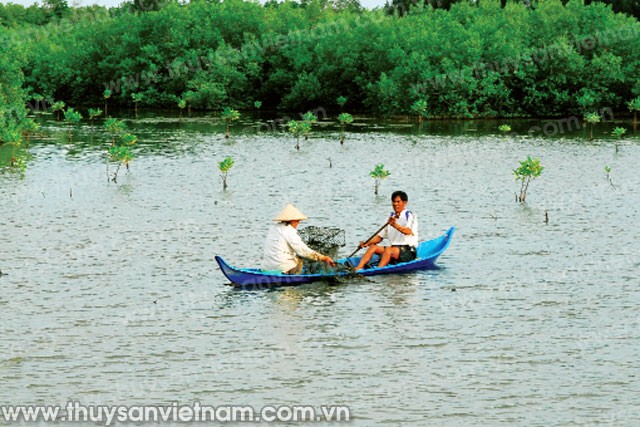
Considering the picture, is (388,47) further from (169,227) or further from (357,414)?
(357,414)

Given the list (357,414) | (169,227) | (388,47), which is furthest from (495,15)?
(357,414)

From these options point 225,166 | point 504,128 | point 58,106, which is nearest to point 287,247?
point 225,166

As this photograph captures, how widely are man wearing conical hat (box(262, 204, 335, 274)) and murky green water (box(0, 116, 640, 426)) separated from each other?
2.06 feet

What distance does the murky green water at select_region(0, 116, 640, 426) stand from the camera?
16.7 metres

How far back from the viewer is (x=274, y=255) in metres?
23.0

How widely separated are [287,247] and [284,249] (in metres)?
0.08

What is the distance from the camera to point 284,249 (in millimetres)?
22859

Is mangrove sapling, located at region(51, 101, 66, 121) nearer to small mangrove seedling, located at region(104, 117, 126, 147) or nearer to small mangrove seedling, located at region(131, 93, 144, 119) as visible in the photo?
small mangrove seedling, located at region(131, 93, 144, 119)

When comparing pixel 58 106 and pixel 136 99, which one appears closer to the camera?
pixel 58 106

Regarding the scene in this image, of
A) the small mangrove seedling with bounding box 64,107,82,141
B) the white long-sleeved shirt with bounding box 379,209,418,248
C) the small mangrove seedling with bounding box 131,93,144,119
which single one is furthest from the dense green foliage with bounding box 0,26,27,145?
the white long-sleeved shirt with bounding box 379,209,418,248

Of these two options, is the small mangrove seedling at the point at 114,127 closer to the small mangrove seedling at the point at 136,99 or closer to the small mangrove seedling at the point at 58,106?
the small mangrove seedling at the point at 58,106

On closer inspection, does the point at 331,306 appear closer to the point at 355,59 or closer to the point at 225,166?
the point at 225,166

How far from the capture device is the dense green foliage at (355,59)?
80.6 metres

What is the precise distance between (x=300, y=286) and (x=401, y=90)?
58.2 meters
